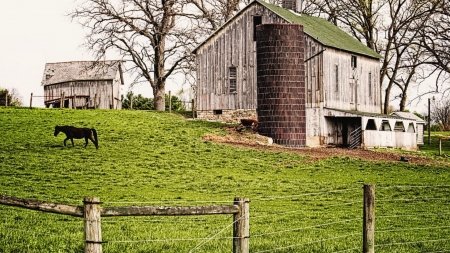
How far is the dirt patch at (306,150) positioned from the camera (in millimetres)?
38625

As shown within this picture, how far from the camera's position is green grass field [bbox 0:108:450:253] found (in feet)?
46.1

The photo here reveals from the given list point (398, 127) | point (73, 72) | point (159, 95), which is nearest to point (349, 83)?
point (398, 127)

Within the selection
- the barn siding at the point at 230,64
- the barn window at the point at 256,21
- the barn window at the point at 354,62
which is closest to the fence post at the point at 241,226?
the barn siding at the point at 230,64

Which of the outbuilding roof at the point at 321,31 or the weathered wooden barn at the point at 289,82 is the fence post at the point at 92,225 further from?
the outbuilding roof at the point at 321,31

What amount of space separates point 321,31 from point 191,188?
29567 millimetres

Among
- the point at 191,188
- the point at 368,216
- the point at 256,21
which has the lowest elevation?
the point at 191,188

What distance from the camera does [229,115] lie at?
2004 inches

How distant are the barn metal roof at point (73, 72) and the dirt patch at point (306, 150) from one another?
3199 cm

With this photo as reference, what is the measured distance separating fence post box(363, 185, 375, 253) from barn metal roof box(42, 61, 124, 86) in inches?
2525

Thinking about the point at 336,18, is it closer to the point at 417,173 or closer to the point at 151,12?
the point at 151,12

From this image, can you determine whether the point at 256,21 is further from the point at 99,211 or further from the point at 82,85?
the point at 99,211

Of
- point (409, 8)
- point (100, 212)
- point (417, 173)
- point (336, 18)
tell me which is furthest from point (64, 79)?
point (100, 212)

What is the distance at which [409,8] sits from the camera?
209 ft

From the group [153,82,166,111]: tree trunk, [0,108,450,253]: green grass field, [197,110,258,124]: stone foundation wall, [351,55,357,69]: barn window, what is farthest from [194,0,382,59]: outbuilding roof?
[153,82,166,111]: tree trunk
